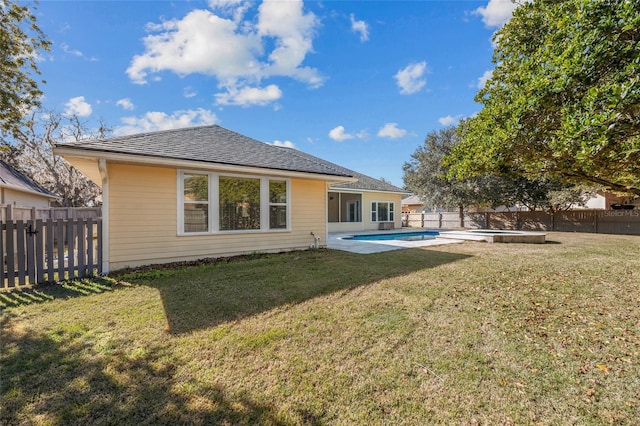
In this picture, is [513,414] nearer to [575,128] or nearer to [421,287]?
[421,287]

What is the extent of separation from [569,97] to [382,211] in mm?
16494

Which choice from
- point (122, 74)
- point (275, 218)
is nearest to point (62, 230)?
point (275, 218)

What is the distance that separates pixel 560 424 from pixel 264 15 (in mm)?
12948

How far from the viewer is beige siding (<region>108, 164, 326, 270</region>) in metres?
6.71

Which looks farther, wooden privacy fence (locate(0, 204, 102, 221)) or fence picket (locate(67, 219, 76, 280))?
wooden privacy fence (locate(0, 204, 102, 221))

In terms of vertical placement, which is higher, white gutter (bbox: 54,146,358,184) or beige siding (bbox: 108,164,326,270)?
white gutter (bbox: 54,146,358,184)

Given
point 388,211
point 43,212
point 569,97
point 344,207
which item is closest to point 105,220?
point 43,212

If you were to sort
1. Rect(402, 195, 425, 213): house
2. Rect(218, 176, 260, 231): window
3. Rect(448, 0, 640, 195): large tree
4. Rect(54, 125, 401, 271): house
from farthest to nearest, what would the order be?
Rect(402, 195, 425, 213): house → Rect(218, 176, 260, 231): window → Rect(54, 125, 401, 271): house → Rect(448, 0, 640, 195): large tree

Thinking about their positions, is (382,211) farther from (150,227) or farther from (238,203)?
(150,227)

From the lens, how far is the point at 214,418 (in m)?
2.08

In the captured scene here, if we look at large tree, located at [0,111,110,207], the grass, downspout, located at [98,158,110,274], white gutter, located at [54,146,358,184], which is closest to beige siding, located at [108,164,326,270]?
downspout, located at [98,158,110,274]

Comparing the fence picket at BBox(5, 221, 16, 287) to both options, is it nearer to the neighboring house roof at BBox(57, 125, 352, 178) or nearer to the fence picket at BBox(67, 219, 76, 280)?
the fence picket at BBox(67, 219, 76, 280)

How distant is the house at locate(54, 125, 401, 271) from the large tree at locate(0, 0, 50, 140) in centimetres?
242

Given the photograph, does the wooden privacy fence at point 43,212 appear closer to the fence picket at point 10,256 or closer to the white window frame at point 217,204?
the white window frame at point 217,204
